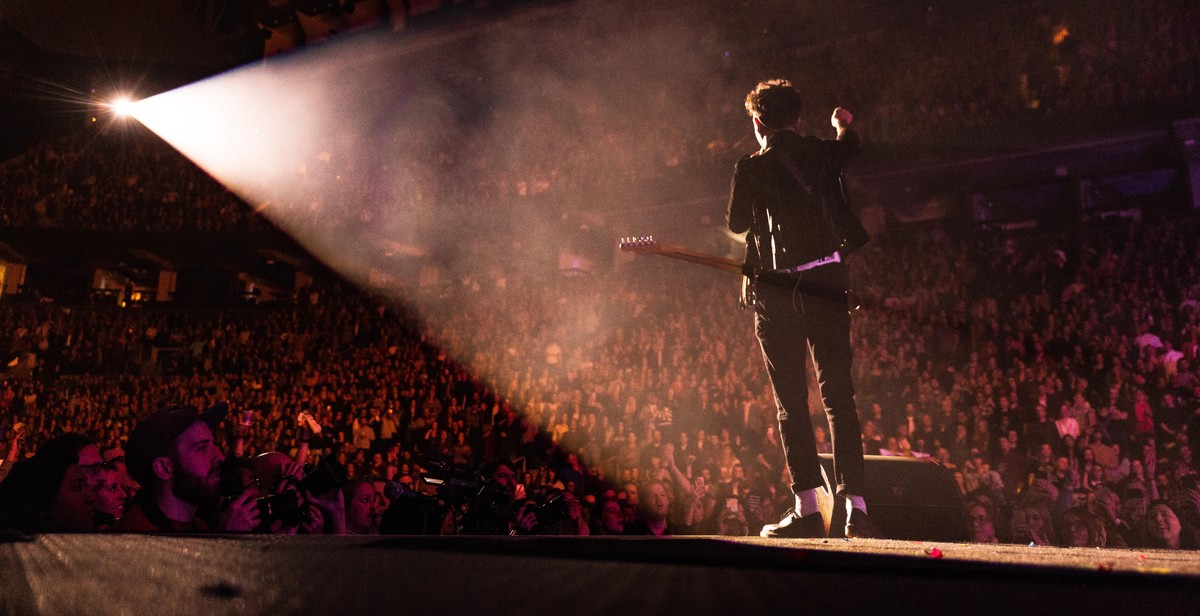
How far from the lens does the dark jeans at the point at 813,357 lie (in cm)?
256

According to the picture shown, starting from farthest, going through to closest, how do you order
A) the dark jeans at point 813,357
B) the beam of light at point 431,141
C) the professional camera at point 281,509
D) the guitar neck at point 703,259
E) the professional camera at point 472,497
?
the beam of light at point 431,141 < the professional camera at point 472,497 < the guitar neck at point 703,259 < the dark jeans at point 813,357 < the professional camera at point 281,509

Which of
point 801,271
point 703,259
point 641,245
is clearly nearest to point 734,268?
point 703,259

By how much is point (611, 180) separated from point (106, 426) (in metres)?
9.88

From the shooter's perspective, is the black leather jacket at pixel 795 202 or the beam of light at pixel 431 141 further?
the beam of light at pixel 431 141

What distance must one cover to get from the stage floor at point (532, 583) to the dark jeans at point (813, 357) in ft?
5.30

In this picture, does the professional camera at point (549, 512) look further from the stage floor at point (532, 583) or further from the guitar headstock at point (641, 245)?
the stage floor at point (532, 583)

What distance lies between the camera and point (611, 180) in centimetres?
1427

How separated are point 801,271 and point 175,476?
7.44 feet

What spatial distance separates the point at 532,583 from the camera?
76cm

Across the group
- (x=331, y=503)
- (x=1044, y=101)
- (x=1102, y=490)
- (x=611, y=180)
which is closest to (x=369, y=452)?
(x=611, y=180)

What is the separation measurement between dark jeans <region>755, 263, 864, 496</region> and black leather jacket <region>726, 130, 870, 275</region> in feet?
0.28

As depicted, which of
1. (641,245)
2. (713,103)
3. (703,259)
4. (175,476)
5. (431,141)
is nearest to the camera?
(175,476)

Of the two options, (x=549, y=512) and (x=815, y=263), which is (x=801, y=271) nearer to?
(x=815, y=263)

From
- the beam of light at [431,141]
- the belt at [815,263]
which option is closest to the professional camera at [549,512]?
the belt at [815,263]
